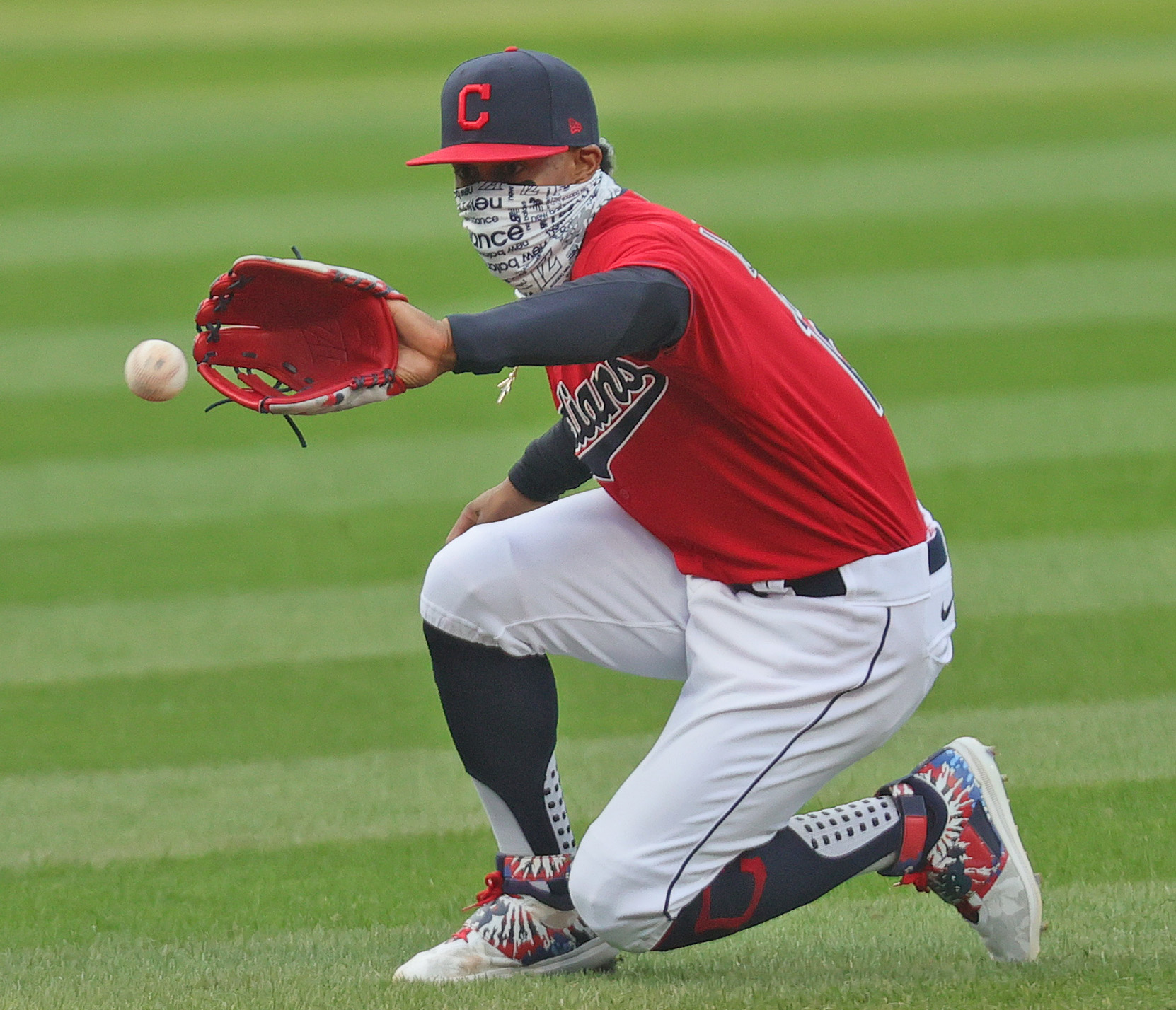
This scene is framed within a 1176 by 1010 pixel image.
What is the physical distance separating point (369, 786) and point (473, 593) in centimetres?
174

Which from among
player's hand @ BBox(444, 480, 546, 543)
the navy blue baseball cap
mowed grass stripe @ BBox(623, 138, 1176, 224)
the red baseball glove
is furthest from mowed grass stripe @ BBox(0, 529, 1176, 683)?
mowed grass stripe @ BBox(623, 138, 1176, 224)

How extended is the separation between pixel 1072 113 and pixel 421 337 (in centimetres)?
990

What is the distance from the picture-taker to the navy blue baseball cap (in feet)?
9.60

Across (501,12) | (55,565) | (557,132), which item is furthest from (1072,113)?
(557,132)

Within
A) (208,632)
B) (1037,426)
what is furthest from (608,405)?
(1037,426)

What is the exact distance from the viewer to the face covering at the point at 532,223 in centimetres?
297

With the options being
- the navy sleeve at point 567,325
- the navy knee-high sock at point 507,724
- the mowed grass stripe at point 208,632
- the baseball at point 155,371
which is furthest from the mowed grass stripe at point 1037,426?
the baseball at point 155,371

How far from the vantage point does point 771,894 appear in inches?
124

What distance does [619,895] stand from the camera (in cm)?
302

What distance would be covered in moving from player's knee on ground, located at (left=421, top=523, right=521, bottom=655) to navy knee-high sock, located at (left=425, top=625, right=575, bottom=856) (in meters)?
0.03

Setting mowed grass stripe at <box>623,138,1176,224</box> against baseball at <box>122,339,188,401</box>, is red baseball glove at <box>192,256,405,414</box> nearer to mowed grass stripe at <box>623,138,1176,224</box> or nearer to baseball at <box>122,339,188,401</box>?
baseball at <box>122,339,188,401</box>

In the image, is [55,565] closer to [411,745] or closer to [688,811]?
[411,745]

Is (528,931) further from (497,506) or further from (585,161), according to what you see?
(585,161)

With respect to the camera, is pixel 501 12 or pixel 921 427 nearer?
pixel 921 427
